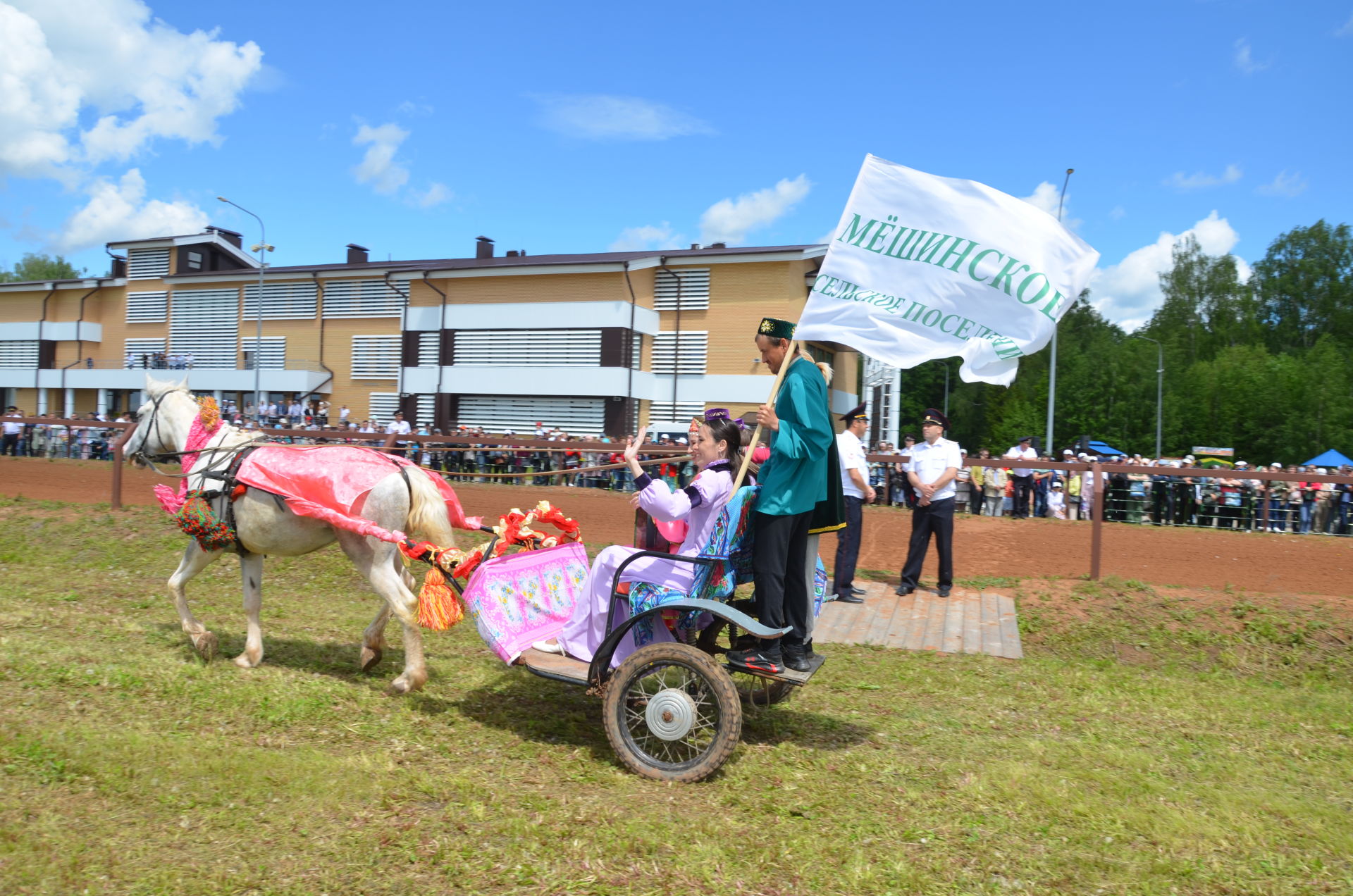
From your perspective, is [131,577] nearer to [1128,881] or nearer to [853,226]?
[853,226]

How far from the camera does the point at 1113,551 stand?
11.9 m

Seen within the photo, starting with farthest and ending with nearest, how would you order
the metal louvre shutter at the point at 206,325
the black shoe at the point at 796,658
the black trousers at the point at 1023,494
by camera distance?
the metal louvre shutter at the point at 206,325
the black trousers at the point at 1023,494
the black shoe at the point at 796,658

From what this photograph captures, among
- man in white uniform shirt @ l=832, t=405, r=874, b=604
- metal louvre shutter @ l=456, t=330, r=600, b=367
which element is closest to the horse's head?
man in white uniform shirt @ l=832, t=405, r=874, b=604

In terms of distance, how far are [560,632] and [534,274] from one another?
31234mm

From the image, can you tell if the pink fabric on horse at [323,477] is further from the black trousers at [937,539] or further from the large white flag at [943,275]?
the black trousers at [937,539]

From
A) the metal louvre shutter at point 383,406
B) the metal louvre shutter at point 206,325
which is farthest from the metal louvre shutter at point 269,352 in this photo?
the metal louvre shutter at point 383,406

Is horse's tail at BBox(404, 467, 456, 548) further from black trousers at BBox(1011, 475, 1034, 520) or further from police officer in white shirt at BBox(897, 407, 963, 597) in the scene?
black trousers at BBox(1011, 475, 1034, 520)

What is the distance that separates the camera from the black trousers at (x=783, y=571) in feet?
16.9

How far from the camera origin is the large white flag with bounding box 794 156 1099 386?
5051mm

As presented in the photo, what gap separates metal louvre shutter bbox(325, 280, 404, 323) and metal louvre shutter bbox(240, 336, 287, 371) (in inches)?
104

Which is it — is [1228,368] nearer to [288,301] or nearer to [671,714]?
[288,301]

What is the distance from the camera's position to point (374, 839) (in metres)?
4.02

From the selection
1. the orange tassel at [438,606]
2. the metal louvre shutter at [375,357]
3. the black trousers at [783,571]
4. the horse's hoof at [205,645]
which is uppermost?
the metal louvre shutter at [375,357]

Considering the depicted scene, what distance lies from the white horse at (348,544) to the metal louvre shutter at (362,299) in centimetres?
3284
